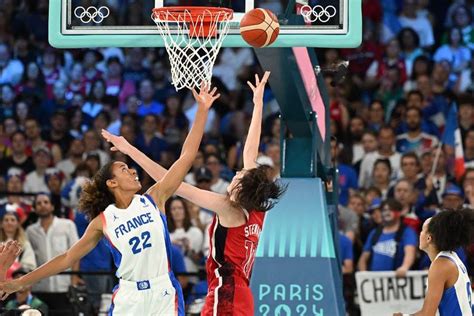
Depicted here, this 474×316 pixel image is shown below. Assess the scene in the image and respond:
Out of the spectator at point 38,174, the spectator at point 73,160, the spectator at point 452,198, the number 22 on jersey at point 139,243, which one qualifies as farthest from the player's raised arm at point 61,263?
the spectator at point 73,160

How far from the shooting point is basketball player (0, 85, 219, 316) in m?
7.93

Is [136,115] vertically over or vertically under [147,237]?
over

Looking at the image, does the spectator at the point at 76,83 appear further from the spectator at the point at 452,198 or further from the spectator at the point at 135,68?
the spectator at the point at 452,198

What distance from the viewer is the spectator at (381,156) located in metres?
14.9

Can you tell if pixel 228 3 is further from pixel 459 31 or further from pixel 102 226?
pixel 459 31

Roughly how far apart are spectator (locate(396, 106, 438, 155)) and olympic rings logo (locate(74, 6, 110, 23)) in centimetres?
652

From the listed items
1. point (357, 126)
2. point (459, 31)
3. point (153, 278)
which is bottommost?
point (153, 278)

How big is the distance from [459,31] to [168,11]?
8.94 m

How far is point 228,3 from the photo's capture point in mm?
9383

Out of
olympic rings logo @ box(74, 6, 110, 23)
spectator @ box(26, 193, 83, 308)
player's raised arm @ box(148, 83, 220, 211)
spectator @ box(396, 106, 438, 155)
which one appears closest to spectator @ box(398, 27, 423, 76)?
→ spectator @ box(396, 106, 438, 155)

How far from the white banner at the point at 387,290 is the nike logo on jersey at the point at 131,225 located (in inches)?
208

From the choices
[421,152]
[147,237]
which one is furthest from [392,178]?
[147,237]

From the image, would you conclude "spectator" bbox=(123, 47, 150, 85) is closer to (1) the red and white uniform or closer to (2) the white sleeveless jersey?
(1) the red and white uniform

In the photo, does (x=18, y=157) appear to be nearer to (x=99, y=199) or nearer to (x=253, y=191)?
(x=99, y=199)
